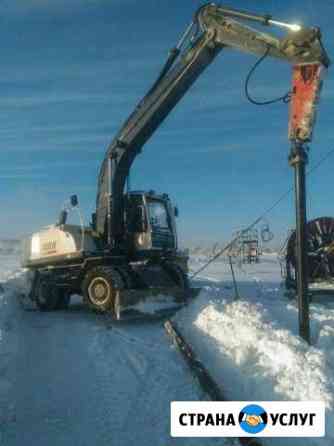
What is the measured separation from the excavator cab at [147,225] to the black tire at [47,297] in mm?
3005

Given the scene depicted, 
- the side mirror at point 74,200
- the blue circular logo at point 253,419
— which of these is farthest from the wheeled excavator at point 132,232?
the blue circular logo at point 253,419

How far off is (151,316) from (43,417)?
7095mm

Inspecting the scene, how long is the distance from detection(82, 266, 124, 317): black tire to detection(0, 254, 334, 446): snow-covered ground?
4.75 ft

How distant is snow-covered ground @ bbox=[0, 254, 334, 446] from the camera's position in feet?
17.5

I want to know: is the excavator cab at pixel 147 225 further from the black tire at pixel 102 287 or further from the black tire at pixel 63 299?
the black tire at pixel 63 299

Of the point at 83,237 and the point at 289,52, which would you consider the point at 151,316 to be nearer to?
the point at 83,237

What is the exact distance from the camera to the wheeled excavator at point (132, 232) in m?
12.3

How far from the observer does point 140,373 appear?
737cm

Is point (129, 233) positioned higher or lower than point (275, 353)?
higher

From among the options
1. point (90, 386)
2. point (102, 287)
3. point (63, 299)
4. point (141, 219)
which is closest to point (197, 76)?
point (141, 219)

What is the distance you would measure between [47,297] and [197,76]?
8.09m

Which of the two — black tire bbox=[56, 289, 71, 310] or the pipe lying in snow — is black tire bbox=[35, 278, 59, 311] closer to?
black tire bbox=[56, 289, 71, 310]

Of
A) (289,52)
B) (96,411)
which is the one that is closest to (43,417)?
(96,411)

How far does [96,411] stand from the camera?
5.84 meters
